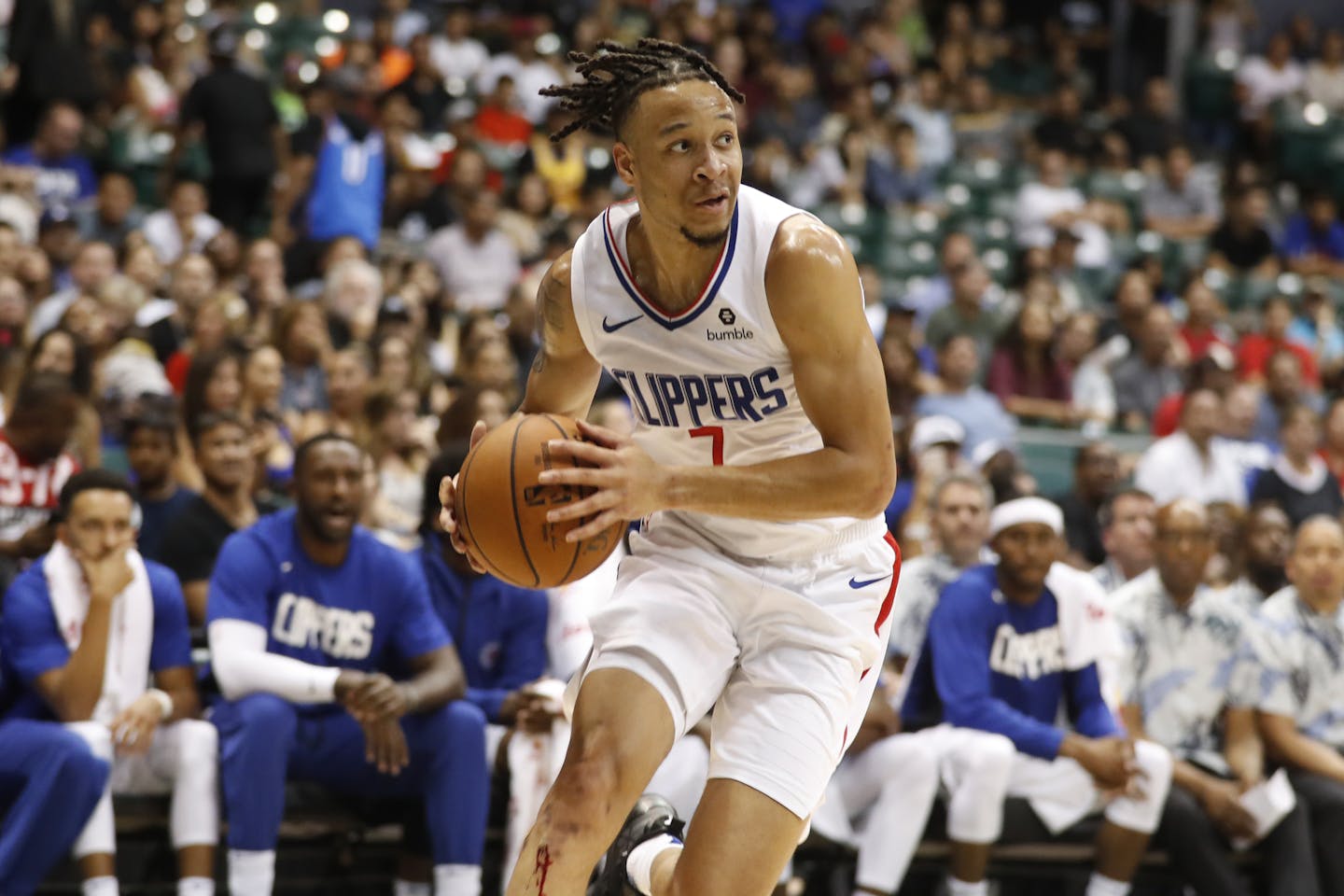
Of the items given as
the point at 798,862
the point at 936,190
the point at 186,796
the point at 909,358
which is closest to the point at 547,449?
the point at 186,796

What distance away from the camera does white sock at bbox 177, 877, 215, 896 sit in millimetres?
5203

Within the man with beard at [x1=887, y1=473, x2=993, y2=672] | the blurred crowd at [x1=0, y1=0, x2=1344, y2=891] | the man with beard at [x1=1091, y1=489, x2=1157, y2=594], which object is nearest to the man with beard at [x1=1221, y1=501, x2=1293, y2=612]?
the blurred crowd at [x1=0, y1=0, x2=1344, y2=891]

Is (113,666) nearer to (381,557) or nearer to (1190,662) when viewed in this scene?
(381,557)

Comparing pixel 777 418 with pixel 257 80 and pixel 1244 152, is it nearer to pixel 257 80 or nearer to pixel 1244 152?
pixel 257 80

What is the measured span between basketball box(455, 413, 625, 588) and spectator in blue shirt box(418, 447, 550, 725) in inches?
96.9

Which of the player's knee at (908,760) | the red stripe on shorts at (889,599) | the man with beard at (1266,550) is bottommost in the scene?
the player's knee at (908,760)

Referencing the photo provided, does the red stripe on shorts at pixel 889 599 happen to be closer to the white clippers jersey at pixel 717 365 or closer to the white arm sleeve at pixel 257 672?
the white clippers jersey at pixel 717 365

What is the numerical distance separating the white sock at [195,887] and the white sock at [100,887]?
0.19 m

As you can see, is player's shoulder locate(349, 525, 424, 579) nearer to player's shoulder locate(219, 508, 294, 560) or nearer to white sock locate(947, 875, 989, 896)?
player's shoulder locate(219, 508, 294, 560)

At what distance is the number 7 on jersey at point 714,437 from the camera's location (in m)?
3.71

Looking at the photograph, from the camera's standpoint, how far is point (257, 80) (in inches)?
421

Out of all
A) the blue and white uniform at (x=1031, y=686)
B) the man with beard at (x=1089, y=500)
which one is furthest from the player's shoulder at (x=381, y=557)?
the man with beard at (x=1089, y=500)

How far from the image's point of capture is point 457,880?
17.6 ft

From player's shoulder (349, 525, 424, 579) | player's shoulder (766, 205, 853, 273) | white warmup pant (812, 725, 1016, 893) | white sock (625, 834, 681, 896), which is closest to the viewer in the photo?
player's shoulder (766, 205, 853, 273)
